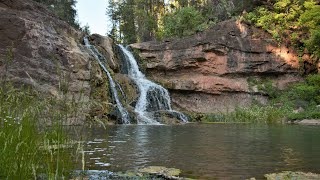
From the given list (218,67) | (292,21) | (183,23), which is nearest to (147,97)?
(218,67)

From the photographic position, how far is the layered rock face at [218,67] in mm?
27125

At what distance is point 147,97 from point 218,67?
25.0ft

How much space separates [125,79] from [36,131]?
64.3 feet

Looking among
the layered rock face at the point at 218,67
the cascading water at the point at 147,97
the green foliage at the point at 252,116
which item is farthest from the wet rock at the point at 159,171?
the layered rock face at the point at 218,67

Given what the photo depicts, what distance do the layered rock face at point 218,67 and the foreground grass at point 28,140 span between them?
76.6ft

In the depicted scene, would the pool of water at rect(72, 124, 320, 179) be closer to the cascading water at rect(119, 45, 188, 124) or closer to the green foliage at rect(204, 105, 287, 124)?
the cascading water at rect(119, 45, 188, 124)

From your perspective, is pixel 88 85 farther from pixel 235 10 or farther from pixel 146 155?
pixel 235 10

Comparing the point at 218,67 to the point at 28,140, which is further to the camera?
the point at 218,67

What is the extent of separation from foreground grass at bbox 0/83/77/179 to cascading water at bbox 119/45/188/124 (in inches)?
639

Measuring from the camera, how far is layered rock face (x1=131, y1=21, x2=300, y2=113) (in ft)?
89.0

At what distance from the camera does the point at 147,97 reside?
75.0 feet

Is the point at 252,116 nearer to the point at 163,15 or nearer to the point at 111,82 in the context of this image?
the point at 111,82

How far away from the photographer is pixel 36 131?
3.15m

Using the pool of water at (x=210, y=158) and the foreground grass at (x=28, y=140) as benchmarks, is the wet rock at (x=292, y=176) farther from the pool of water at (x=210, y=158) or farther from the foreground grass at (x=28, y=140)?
the foreground grass at (x=28, y=140)
